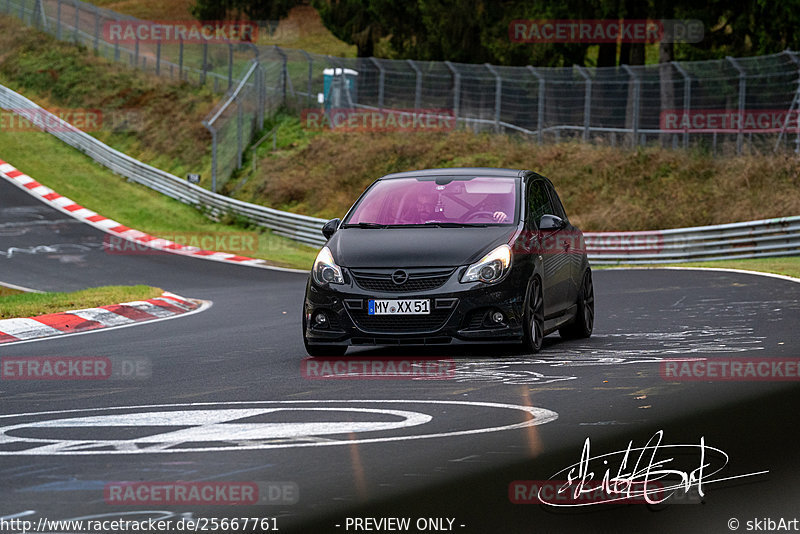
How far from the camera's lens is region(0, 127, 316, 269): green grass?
113 feet

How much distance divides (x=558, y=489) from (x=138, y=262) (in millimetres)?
22772

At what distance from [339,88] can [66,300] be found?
84.2 feet

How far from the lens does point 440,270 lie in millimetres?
10273

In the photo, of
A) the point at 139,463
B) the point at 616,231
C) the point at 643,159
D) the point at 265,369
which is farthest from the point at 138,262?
the point at 139,463

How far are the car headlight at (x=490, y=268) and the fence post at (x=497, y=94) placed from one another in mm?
25365

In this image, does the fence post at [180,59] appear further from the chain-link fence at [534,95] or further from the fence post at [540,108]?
the fence post at [540,108]

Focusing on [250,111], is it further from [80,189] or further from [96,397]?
[96,397]

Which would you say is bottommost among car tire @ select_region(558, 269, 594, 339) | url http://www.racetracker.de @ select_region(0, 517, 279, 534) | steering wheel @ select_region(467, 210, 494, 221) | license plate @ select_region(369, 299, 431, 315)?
car tire @ select_region(558, 269, 594, 339)

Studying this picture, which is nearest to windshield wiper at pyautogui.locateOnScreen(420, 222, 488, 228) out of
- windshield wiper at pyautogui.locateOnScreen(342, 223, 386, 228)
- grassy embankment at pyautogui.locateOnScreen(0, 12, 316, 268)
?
windshield wiper at pyautogui.locateOnScreen(342, 223, 386, 228)

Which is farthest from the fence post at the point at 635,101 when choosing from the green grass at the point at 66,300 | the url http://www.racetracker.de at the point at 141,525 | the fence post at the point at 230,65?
the url http://www.racetracker.de at the point at 141,525

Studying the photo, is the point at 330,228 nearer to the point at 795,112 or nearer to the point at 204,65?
the point at 795,112

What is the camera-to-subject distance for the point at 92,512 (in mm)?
5145

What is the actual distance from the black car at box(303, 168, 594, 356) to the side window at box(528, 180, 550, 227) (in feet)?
0.09

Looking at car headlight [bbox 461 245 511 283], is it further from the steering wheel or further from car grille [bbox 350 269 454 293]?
the steering wheel
